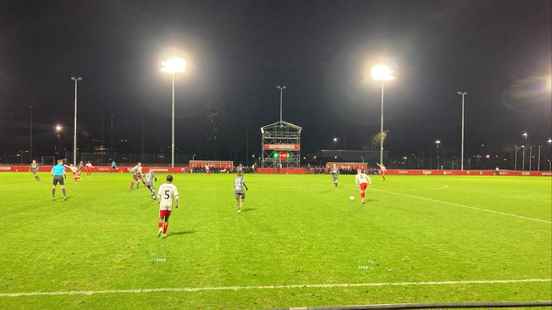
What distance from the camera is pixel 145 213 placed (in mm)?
14938

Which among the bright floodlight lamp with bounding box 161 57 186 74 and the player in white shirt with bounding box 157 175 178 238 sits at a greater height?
the bright floodlight lamp with bounding box 161 57 186 74

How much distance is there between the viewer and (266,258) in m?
8.27

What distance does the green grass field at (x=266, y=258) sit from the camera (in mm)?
6125

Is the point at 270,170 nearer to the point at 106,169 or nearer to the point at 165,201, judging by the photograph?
the point at 106,169

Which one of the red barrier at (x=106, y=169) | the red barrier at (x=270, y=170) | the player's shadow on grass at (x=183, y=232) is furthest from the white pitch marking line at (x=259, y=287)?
the red barrier at (x=106, y=169)

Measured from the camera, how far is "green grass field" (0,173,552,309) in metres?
6.12

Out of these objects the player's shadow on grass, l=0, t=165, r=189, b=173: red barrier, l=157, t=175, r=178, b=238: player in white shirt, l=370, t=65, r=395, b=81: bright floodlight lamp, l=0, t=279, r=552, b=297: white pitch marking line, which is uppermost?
l=370, t=65, r=395, b=81: bright floodlight lamp

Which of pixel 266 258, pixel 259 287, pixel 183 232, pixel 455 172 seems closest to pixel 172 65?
pixel 183 232

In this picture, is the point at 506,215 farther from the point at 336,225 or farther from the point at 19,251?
the point at 19,251

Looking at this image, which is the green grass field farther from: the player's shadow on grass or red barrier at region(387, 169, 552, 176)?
red barrier at region(387, 169, 552, 176)

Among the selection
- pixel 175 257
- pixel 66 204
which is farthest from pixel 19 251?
pixel 66 204

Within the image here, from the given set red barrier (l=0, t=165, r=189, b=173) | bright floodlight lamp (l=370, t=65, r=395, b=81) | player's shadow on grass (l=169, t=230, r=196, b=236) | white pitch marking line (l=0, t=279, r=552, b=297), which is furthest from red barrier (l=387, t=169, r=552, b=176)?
white pitch marking line (l=0, t=279, r=552, b=297)

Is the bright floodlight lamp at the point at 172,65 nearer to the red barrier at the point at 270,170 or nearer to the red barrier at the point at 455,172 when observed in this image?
the red barrier at the point at 270,170

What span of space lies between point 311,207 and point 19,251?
38.2 ft
